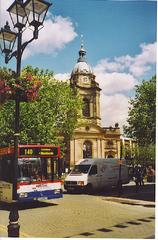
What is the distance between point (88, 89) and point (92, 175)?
36.8 metres

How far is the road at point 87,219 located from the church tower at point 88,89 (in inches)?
1601

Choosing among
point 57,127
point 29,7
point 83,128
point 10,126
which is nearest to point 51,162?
point 29,7

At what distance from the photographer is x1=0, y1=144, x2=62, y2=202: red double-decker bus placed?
48.0 ft

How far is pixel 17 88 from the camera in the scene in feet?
28.5

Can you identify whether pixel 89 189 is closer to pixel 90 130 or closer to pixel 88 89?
pixel 90 130

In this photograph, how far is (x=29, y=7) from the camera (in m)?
8.02

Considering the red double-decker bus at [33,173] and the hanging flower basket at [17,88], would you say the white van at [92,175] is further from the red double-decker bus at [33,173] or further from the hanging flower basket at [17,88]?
the hanging flower basket at [17,88]

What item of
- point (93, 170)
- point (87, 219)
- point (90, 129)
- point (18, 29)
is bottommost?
point (87, 219)

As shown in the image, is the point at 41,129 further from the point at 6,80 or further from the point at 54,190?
the point at 6,80

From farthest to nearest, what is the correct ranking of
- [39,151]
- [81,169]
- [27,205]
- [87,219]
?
[81,169] → [27,205] → [39,151] → [87,219]

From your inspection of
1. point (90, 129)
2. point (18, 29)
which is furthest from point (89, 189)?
point (90, 129)

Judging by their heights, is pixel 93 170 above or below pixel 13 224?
above

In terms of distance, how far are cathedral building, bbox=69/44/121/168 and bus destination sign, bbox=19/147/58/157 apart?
4051 centimetres

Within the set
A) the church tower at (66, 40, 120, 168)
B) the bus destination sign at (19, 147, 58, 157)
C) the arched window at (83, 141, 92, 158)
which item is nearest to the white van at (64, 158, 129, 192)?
the bus destination sign at (19, 147, 58, 157)
